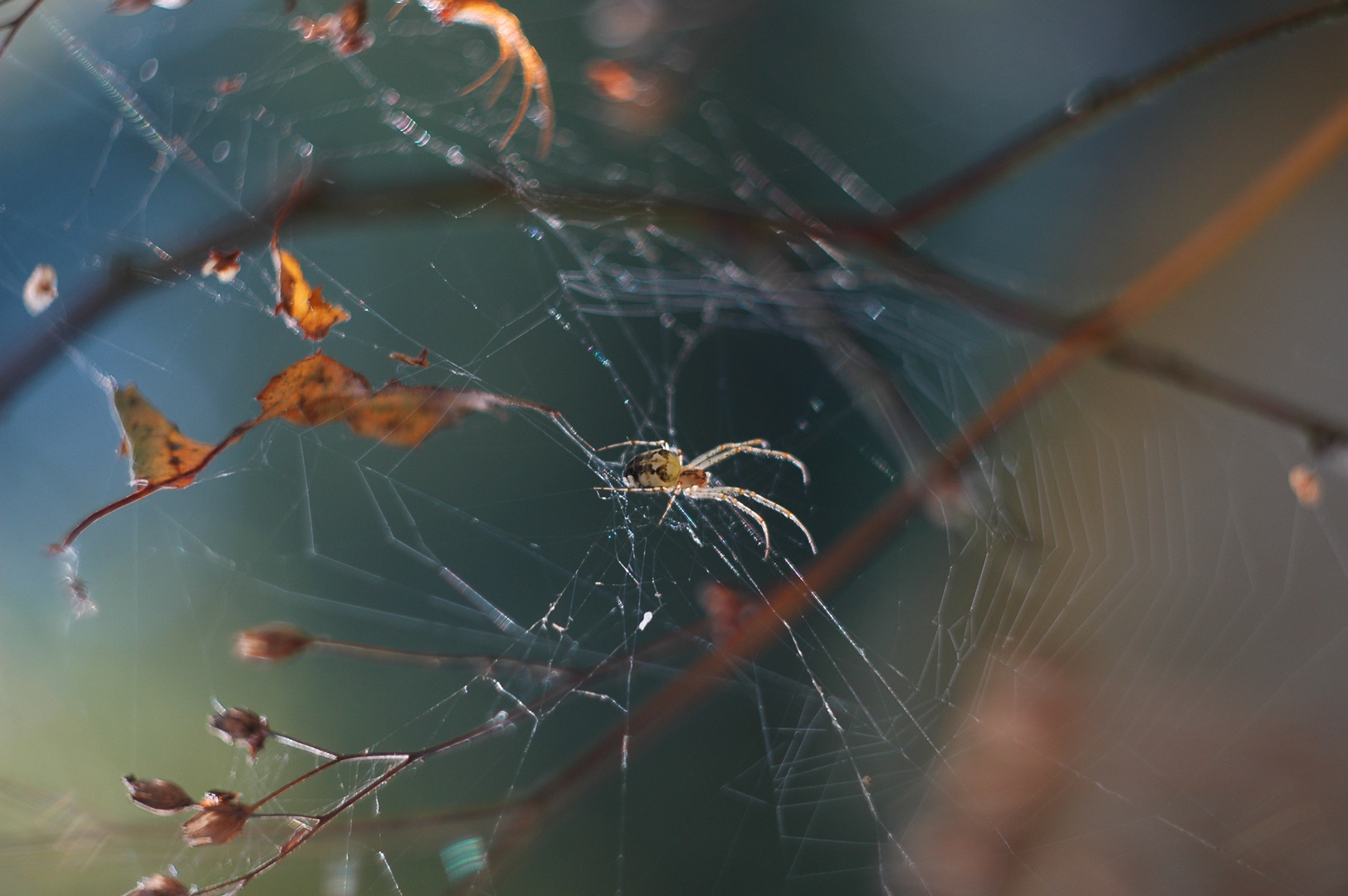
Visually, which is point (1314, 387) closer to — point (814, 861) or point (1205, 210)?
point (1205, 210)

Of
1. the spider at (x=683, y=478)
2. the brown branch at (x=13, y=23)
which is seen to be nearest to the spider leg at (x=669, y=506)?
the spider at (x=683, y=478)

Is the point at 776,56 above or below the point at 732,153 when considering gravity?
above

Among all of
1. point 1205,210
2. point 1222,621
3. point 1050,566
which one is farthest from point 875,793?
point 1205,210

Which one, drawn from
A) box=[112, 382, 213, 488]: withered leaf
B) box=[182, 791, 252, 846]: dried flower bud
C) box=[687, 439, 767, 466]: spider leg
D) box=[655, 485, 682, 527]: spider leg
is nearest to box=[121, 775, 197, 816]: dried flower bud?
box=[182, 791, 252, 846]: dried flower bud

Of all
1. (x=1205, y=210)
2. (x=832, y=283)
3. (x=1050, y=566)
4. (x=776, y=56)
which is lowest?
(x=1050, y=566)


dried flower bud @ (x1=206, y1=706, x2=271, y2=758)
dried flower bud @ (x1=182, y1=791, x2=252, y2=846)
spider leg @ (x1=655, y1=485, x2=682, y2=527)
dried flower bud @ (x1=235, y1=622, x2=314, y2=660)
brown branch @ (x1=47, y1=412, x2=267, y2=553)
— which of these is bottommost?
dried flower bud @ (x1=182, y1=791, x2=252, y2=846)

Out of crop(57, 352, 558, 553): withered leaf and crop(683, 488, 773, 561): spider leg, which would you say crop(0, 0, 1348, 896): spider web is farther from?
crop(57, 352, 558, 553): withered leaf

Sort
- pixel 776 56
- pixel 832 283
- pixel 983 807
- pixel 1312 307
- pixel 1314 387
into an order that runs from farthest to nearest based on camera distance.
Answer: pixel 776 56 → pixel 1312 307 → pixel 1314 387 → pixel 832 283 → pixel 983 807
